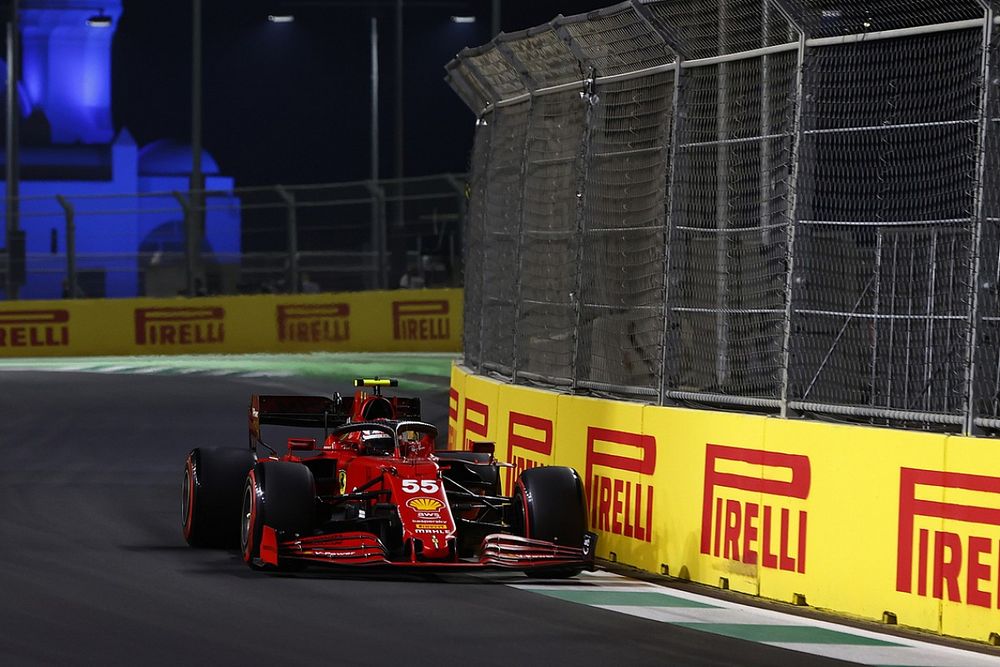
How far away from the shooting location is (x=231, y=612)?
8836 mm

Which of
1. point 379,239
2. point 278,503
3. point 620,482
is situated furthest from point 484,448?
point 379,239

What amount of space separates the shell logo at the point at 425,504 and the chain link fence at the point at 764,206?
1.66 metres

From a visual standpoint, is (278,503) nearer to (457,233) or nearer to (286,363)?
(286,363)

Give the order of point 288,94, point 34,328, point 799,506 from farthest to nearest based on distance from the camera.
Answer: point 288,94, point 34,328, point 799,506

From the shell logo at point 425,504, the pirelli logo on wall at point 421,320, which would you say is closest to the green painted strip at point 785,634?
the shell logo at point 425,504

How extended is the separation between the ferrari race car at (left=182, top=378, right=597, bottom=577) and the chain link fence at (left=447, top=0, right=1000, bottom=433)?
1.10 m

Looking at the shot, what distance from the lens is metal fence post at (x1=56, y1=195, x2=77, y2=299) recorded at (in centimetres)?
3086

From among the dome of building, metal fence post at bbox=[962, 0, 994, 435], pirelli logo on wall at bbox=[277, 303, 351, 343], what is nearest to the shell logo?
metal fence post at bbox=[962, 0, 994, 435]

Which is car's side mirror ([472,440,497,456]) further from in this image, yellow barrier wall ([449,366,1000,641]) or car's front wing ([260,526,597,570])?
car's front wing ([260,526,597,570])

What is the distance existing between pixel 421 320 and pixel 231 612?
71.9 ft

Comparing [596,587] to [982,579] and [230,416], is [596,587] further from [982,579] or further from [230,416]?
[230,416]

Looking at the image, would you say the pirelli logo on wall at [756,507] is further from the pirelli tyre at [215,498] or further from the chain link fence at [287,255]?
the chain link fence at [287,255]

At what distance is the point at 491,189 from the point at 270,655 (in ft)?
23.6

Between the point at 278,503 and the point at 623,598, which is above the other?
the point at 278,503
